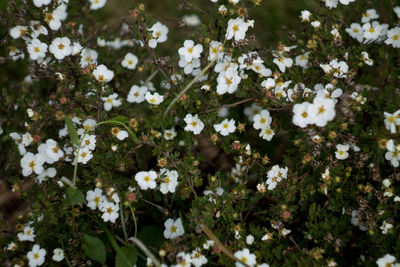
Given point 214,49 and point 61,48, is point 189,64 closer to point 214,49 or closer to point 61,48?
→ point 214,49

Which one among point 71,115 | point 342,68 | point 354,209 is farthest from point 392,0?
point 71,115

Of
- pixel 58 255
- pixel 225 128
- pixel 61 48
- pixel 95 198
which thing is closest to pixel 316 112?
pixel 225 128

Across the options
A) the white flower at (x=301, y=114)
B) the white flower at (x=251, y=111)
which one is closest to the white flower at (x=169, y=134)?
the white flower at (x=251, y=111)

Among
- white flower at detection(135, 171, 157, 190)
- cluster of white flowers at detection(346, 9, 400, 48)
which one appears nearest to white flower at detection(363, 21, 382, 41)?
cluster of white flowers at detection(346, 9, 400, 48)

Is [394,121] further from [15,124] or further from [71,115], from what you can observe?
[15,124]

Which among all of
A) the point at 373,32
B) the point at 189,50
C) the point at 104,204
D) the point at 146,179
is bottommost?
the point at 104,204

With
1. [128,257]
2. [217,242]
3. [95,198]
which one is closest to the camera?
[217,242]
